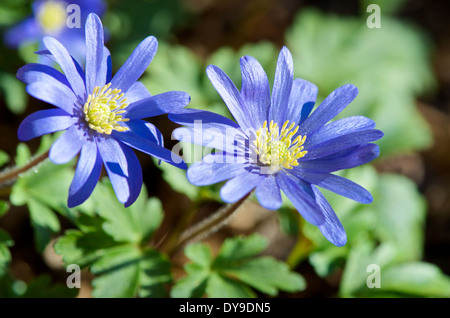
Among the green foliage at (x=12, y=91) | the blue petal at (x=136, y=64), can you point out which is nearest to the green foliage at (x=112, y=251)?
the blue petal at (x=136, y=64)

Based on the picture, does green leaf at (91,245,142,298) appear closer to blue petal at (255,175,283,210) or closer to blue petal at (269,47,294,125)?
blue petal at (255,175,283,210)

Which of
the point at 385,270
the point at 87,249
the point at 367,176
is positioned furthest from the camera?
the point at 367,176

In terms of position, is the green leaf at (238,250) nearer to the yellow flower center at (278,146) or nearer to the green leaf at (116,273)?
the green leaf at (116,273)

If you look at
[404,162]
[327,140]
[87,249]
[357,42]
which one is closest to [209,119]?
[327,140]

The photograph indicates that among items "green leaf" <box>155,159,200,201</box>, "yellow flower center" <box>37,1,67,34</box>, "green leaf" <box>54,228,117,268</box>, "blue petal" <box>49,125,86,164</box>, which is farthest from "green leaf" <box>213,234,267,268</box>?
"yellow flower center" <box>37,1,67,34</box>

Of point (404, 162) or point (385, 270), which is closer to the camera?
point (385, 270)

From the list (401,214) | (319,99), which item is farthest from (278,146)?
(401,214)
